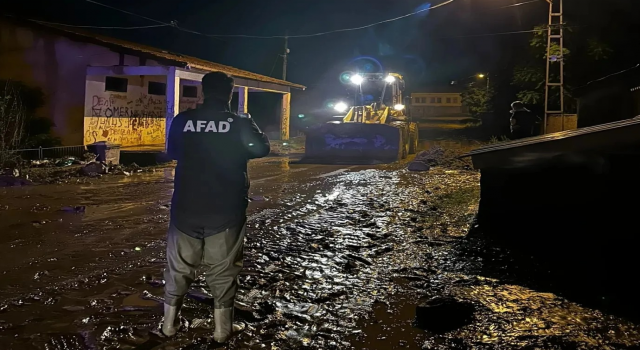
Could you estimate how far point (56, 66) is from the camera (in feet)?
52.9

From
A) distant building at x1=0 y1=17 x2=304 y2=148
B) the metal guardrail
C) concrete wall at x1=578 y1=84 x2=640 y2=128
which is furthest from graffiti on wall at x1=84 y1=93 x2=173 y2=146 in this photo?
concrete wall at x1=578 y1=84 x2=640 y2=128

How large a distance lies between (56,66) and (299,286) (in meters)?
14.6

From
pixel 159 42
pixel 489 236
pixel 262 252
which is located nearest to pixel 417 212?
pixel 489 236

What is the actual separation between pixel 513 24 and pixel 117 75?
62.4ft

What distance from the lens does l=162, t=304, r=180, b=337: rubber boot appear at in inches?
141

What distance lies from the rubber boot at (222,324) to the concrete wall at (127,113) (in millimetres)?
14338

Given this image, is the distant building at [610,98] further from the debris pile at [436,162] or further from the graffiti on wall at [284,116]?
the graffiti on wall at [284,116]

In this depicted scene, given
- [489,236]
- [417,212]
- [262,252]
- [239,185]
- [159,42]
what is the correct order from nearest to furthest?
[239,185] → [262,252] → [489,236] → [417,212] → [159,42]

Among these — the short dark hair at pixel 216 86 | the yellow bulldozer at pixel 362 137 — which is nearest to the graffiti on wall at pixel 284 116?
the yellow bulldozer at pixel 362 137

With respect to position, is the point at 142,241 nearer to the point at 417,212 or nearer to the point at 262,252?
the point at 262,252

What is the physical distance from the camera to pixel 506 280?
512 cm

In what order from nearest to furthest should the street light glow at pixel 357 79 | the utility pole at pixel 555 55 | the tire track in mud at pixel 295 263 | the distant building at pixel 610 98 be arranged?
the tire track in mud at pixel 295 263, the distant building at pixel 610 98, the utility pole at pixel 555 55, the street light glow at pixel 357 79

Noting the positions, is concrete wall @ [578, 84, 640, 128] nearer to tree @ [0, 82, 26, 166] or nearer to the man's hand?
the man's hand

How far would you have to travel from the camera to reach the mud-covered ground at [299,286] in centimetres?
370
